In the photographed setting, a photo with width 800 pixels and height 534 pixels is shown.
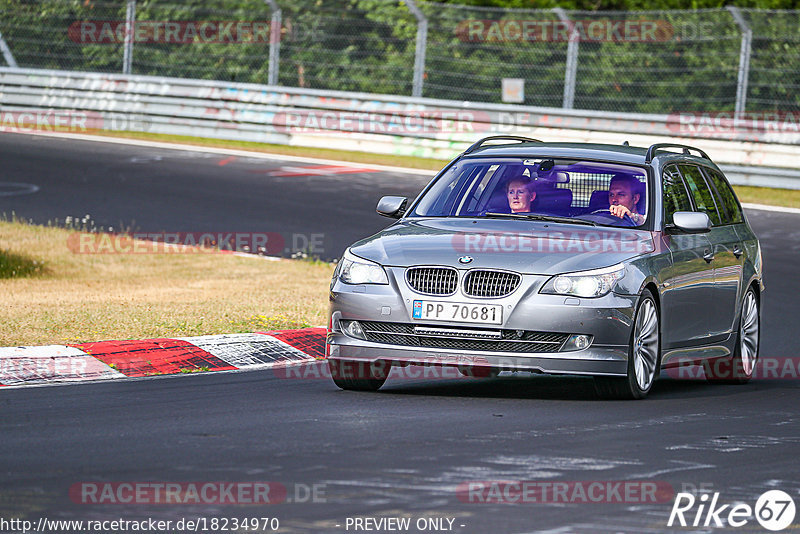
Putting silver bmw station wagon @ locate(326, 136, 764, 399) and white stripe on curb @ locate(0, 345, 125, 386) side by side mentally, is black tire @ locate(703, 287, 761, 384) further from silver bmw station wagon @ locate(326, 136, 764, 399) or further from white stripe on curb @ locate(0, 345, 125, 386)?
white stripe on curb @ locate(0, 345, 125, 386)

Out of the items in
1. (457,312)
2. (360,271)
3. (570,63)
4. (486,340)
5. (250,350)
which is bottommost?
(250,350)

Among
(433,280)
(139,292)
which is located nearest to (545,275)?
(433,280)

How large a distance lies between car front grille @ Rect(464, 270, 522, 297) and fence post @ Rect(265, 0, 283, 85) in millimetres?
19594

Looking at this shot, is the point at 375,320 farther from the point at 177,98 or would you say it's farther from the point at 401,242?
the point at 177,98

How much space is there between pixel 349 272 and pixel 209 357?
1.83 meters

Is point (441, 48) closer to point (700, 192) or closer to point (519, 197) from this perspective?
point (700, 192)

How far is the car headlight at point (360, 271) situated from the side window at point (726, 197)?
3469 mm

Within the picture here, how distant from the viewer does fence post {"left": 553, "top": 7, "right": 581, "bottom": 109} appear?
24739 millimetres

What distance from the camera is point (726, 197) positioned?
→ 1174cm

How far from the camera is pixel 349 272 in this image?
30.5ft

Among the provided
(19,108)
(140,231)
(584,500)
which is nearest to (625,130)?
(140,231)

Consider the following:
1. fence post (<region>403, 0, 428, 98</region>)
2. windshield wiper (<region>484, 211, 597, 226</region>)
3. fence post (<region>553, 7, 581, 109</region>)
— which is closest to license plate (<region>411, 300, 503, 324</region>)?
windshield wiper (<region>484, 211, 597, 226</region>)

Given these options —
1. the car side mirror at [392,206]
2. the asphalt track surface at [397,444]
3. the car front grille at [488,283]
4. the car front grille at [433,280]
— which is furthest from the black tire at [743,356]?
the car front grille at [433,280]

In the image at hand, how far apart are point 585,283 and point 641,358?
757 millimetres
